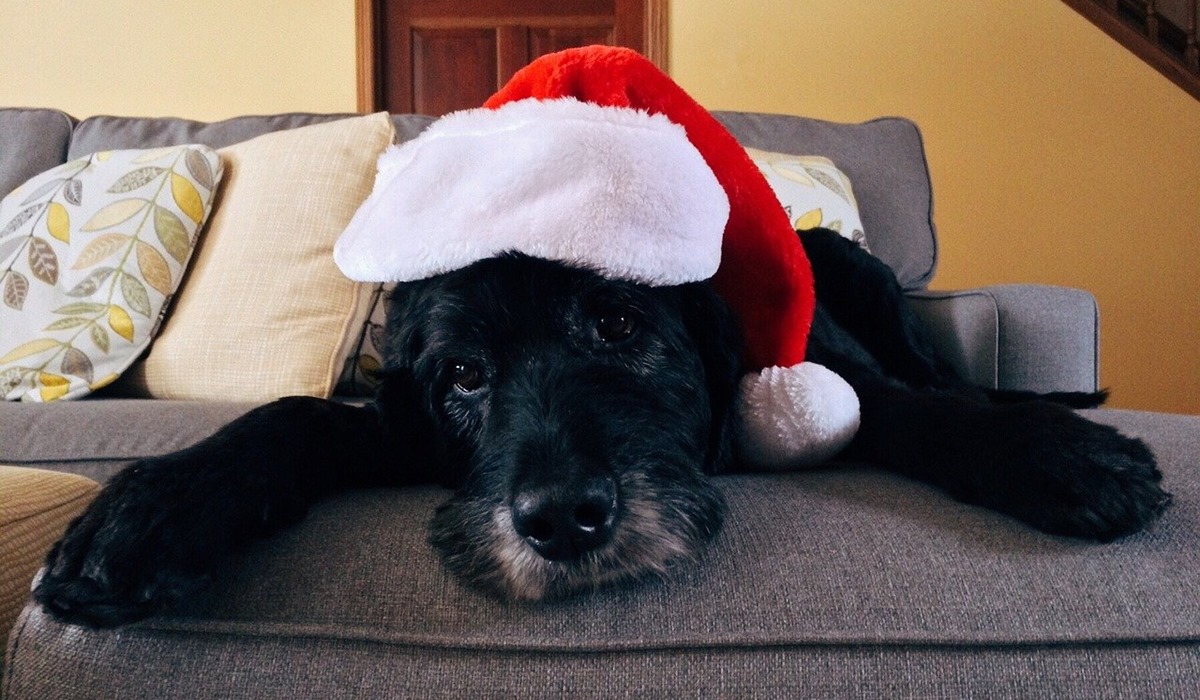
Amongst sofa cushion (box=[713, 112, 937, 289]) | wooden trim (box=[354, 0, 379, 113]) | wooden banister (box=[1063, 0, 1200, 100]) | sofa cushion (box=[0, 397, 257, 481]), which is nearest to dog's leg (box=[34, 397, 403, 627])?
sofa cushion (box=[0, 397, 257, 481])

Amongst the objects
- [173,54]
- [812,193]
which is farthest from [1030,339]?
[173,54]

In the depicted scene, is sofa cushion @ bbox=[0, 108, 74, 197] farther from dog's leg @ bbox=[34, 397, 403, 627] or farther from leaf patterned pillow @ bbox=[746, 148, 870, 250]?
leaf patterned pillow @ bbox=[746, 148, 870, 250]

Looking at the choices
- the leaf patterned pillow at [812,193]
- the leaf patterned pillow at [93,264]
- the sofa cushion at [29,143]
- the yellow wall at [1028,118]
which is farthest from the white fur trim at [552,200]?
the yellow wall at [1028,118]

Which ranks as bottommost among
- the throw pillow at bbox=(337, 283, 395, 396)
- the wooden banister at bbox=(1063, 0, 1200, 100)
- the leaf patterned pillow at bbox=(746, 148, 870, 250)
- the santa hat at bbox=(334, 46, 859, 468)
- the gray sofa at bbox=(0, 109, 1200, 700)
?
the throw pillow at bbox=(337, 283, 395, 396)

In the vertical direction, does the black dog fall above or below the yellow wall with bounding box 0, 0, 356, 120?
below

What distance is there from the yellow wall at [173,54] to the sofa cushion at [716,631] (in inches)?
137

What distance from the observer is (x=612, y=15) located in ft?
12.6

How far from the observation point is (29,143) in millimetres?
2223

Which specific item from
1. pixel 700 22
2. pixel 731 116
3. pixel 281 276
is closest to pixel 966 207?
pixel 700 22

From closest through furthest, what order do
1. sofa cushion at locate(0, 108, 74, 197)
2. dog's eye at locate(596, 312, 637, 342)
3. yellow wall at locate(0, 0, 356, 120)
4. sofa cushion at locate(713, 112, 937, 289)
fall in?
dog's eye at locate(596, 312, 637, 342), sofa cushion at locate(0, 108, 74, 197), sofa cushion at locate(713, 112, 937, 289), yellow wall at locate(0, 0, 356, 120)

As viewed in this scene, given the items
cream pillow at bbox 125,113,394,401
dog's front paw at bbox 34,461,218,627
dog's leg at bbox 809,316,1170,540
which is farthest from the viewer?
cream pillow at bbox 125,113,394,401

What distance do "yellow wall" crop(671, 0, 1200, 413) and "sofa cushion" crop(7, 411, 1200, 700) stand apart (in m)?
3.26

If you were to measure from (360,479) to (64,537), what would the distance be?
1.23ft

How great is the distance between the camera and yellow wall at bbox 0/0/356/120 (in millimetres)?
3689
